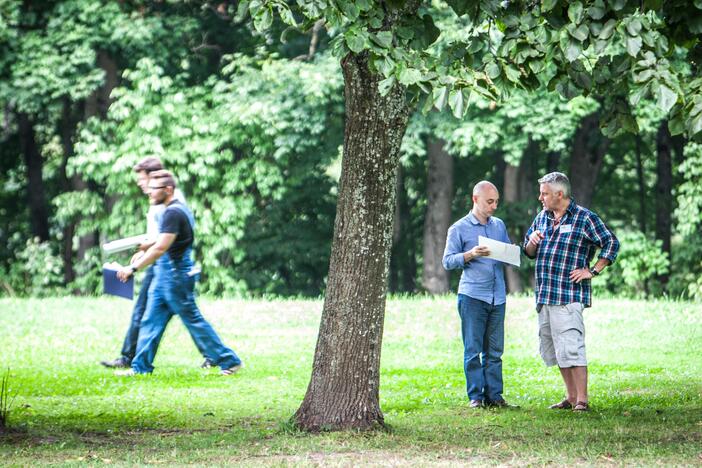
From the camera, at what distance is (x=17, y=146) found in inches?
1253

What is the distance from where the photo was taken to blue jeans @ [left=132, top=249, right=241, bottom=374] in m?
11.1

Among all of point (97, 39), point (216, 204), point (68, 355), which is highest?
point (97, 39)

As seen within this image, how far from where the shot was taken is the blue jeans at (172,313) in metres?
11.1

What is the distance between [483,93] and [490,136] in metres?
16.1

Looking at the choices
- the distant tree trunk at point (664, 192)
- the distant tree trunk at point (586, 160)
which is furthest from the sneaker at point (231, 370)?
the distant tree trunk at point (664, 192)

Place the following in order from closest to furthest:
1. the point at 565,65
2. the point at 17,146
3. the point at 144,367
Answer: the point at 565,65 → the point at 144,367 → the point at 17,146

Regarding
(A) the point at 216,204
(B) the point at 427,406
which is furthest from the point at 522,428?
(A) the point at 216,204

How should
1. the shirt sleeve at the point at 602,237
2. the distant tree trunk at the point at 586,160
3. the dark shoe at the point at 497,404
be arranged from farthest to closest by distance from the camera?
1. the distant tree trunk at the point at 586,160
2. the dark shoe at the point at 497,404
3. the shirt sleeve at the point at 602,237

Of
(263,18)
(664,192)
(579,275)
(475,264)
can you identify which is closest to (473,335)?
Answer: (475,264)

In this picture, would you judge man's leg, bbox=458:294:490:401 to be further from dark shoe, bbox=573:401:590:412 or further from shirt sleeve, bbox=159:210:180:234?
shirt sleeve, bbox=159:210:180:234

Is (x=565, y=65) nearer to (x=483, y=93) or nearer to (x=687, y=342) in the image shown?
(x=483, y=93)

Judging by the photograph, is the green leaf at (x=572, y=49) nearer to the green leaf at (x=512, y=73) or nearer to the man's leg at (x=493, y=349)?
the green leaf at (x=512, y=73)

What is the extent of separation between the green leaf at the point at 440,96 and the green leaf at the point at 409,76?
0.42 ft

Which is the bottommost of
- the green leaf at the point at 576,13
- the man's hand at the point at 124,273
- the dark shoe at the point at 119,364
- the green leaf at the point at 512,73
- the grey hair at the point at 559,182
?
the dark shoe at the point at 119,364
